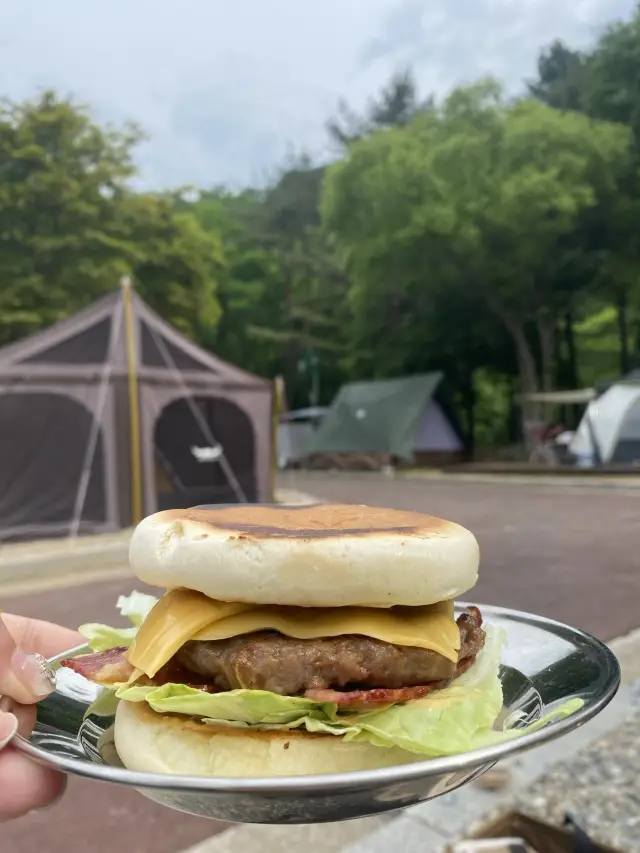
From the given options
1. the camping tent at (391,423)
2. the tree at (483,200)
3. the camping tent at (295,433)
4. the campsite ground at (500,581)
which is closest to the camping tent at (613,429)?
the campsite ground at (500,581)

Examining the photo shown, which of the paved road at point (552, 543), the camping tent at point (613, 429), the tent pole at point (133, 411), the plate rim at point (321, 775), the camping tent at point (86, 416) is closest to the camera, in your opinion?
the plate rim at point (321, 775)

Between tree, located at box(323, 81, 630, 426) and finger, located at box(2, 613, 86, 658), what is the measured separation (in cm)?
2327

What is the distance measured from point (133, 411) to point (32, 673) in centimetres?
1042

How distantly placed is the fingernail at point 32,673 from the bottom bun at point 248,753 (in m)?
0.19

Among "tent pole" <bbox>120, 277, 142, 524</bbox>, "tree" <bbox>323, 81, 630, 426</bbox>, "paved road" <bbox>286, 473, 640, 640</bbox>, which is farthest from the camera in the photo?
"tree" <bbox>323, 81, 630, 426</bbox>

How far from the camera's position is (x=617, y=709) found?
417cm

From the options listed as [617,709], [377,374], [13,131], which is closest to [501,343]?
[377,374]

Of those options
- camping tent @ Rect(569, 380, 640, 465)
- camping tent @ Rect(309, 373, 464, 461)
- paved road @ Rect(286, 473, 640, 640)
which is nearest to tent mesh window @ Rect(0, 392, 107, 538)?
paved road @ Rect(286, 473, 640, 640)

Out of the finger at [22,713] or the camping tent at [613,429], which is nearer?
the finger at [22,713]

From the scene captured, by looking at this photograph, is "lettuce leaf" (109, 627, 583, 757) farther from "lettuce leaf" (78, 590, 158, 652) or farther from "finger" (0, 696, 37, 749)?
"lettuce leaf" (78, 590, 158, 652)

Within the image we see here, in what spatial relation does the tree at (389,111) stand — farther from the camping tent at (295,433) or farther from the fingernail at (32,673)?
the fingernail at (32,673)

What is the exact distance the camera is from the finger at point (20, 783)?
121 centimetres

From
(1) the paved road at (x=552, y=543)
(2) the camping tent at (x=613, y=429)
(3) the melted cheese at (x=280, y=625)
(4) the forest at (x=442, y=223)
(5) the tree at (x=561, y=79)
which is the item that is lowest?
(1) the paved road at (x=552, y=543)

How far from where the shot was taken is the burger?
3.90 feet
